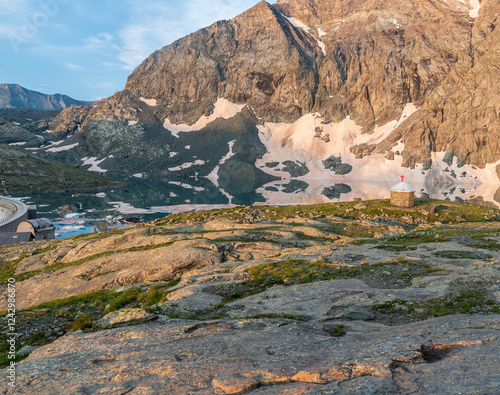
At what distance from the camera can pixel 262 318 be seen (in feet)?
48.6

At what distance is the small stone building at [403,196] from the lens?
60.9 m

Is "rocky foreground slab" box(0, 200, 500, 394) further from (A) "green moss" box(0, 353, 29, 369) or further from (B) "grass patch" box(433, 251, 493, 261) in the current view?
(A) "green moss" box(0, 353, 29, 369)

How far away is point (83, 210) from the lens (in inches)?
4279

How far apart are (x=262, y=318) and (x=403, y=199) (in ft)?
181

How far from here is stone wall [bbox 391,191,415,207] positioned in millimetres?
60938

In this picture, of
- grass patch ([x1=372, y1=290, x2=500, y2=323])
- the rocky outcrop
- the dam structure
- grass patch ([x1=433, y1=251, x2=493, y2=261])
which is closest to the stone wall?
grass patch ([x1=433, y1=251, x2=493, y2=261])

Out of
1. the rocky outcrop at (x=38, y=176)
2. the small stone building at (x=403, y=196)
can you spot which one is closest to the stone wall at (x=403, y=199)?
the small stone building at (x=403, y=196)

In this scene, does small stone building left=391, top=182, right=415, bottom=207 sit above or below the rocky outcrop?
below

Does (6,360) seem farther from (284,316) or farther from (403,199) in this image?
(403,199)

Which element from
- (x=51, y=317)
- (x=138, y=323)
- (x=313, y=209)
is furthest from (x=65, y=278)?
(x=313, y=209)

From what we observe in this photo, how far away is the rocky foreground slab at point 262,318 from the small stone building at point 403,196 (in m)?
24.5

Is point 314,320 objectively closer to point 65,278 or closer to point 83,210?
point 65,278

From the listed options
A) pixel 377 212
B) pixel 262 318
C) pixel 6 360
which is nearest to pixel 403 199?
pixel 377 212

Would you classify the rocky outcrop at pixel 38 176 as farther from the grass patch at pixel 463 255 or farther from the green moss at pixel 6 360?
the grass patch at pixel 463 255
